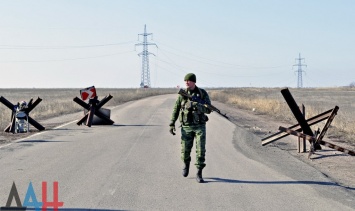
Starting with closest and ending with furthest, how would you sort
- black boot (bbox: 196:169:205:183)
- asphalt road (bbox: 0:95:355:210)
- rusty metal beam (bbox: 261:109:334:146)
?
asphalt road (bbox: 0:95:355:210) < black boot (bbox: 196:169:205:183) < rusty metal beam (bbox: 261:109:334:146)

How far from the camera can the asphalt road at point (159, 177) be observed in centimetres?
802

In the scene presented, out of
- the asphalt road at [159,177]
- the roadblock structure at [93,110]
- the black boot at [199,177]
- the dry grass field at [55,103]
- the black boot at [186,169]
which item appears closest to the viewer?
the asphalt road at [159,177]

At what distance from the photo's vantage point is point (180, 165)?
11.5 m

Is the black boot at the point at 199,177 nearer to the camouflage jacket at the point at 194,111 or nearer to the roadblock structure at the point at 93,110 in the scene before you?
the camouflage jacket at the point at 194,111

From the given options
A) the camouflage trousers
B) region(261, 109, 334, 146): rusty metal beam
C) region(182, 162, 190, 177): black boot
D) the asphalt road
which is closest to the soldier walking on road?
the camouflage trousers

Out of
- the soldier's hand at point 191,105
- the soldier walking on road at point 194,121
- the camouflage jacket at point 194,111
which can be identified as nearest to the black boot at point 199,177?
the soldier walking on road at point 194,121

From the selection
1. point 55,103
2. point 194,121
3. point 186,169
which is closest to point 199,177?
point 186,169

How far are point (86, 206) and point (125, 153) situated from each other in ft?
18.7

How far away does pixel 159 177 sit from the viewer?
32.7ft

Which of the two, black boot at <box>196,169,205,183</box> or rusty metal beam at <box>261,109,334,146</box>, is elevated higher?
rusty metal beam at <box>261,109,334,146</box>

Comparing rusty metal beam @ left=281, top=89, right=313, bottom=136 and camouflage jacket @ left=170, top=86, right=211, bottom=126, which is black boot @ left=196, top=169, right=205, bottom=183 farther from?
rusty metal beam @ left=281, top=89, right=313, bottom=136

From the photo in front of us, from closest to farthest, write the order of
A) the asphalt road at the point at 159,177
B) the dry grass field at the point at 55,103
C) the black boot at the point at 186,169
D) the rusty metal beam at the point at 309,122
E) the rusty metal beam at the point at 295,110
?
1. the asphalt road at the point at 159,177
2. the black boot at the point at 186,169
3. the rusty metal beam at the point at 295,110
4. the rusty metal beam at the point at 309,122
5. the dry grass field at the point at 55,103

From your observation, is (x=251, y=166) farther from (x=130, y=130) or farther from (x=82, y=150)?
(x=130, y=130)

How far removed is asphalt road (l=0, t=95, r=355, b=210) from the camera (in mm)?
8016
